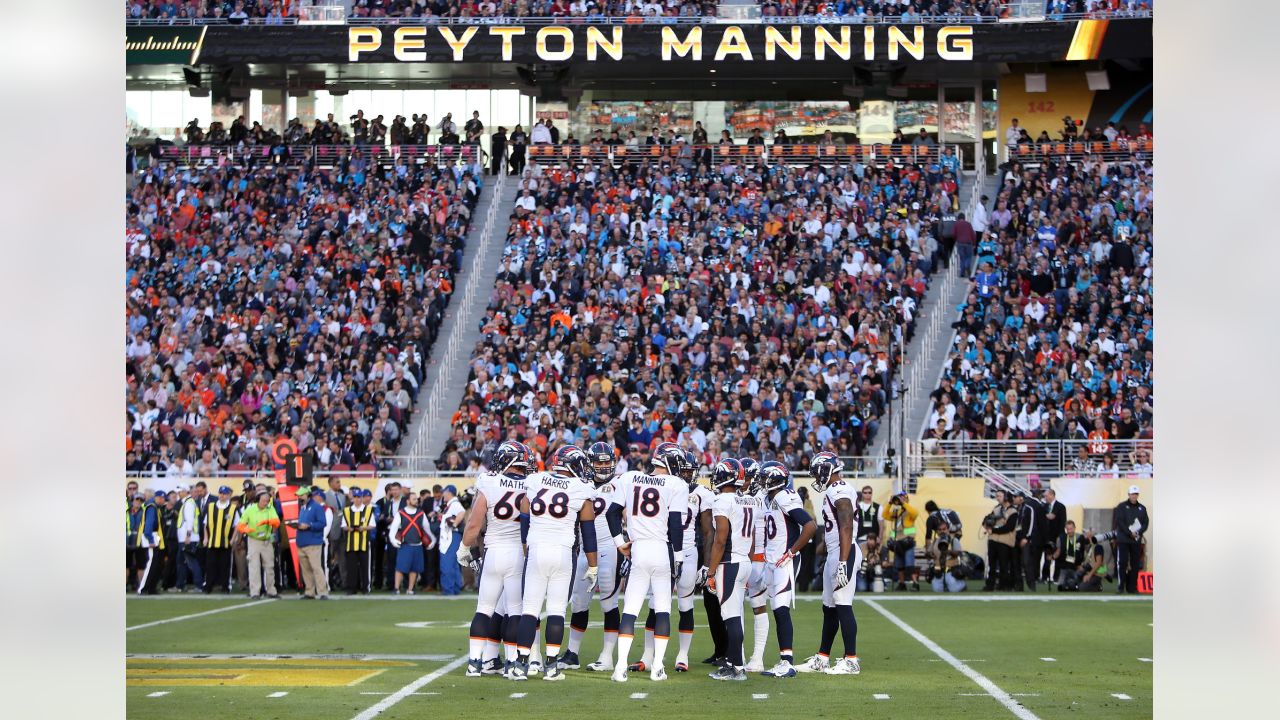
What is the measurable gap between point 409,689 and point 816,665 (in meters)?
3.50

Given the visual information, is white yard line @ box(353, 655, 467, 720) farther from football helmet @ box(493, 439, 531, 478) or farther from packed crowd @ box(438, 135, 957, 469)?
packed crowd @ box(438, 135, 957, 469)

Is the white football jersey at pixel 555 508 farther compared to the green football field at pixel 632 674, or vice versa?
the white football jersey at pixel 555 508

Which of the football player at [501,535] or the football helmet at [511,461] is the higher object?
the football helmet at [511,461]

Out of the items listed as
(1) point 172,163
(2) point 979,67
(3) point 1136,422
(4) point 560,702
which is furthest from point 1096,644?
(1) point 172,163

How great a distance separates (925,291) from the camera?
2962 cm

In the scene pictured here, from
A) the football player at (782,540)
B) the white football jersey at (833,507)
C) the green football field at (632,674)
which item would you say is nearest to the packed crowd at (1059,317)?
the green football field at (632,674)

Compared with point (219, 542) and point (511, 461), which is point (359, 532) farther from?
point (511, 461)

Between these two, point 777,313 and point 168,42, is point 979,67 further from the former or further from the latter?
point 168,42

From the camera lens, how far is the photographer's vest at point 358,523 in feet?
68.1

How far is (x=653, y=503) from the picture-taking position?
12.3 metres

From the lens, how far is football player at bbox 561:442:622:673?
13.1 metres

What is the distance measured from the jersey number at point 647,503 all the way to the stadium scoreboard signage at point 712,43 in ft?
78.9

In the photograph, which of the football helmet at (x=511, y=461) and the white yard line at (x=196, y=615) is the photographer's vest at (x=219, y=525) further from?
the football helmet at (x=511, y=461)
